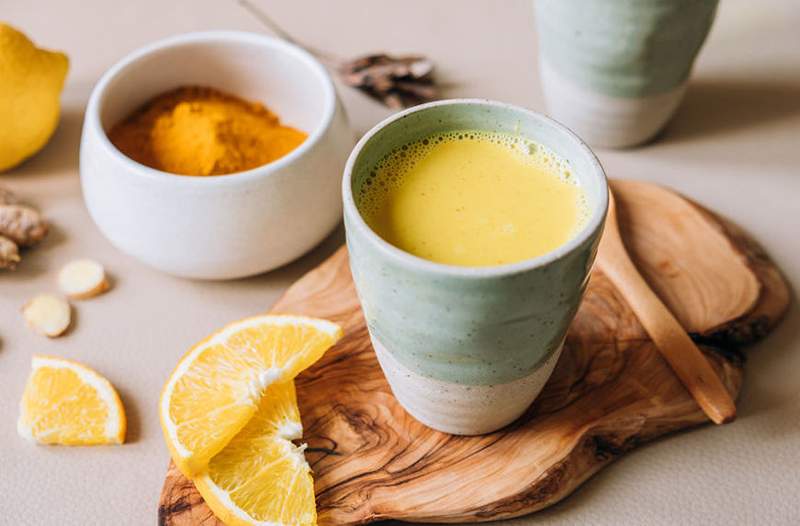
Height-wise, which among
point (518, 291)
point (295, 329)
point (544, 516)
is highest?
point (518, 291)

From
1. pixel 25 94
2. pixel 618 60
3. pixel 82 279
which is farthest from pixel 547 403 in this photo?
pixel 25 94

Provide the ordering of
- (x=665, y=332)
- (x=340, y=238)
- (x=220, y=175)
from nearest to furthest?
(x=665, y=332) → (x=220, y=175) → (x=340, y=238)

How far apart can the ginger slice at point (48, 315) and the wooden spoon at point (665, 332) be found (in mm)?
645

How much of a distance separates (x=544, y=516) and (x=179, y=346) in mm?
464

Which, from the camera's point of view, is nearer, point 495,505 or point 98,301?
point 495,505

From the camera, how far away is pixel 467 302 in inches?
27.3

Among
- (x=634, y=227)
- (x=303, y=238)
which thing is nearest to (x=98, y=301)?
(x=303, y=238)

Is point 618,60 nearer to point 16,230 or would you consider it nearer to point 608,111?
point 608,111

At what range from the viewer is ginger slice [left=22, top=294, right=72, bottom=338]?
1032 millimetres

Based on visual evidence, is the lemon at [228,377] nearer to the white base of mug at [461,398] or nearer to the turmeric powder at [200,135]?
the white base of mug at [461,398]

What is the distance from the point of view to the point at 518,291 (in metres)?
0.69

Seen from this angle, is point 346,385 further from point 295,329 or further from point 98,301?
point 98,301

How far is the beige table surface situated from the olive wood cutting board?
4cm

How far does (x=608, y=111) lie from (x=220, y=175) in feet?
1.79
